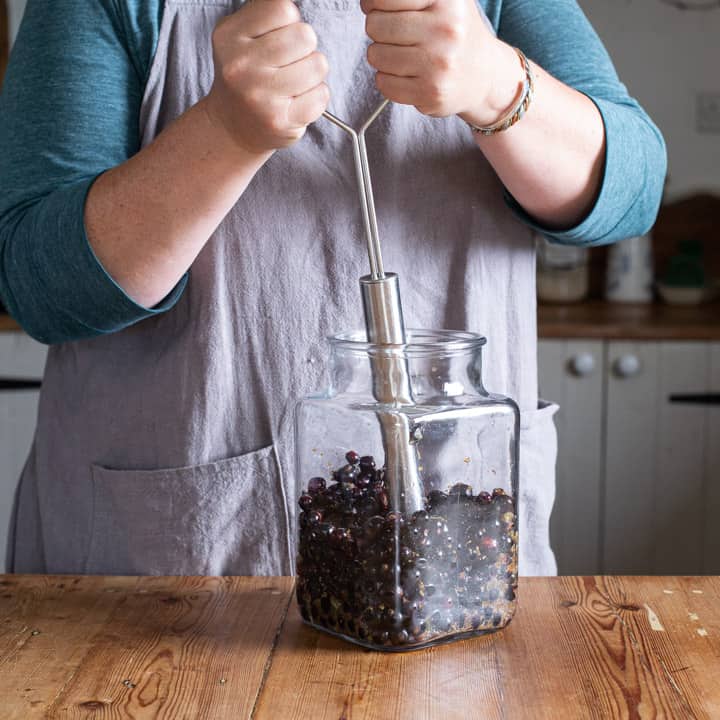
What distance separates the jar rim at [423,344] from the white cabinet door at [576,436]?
→ 147cm

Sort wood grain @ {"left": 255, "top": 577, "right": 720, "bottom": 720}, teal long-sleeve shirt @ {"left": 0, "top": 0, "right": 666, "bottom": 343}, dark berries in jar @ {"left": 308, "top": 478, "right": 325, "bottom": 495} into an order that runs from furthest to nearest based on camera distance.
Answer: teal long-sleeve shirt @ {"left": 0, "top": 0, "right": 666, "bottom": 343} < dark berries in jar @ {"left": 308, "top": 478, "right": 325, "bottom": 495} < wood grain @ {"left": 255, "top": 577, "right": 720, "bottom": 720}

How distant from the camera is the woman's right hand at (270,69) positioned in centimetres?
71

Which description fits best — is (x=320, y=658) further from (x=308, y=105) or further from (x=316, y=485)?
(x=308, y=105)

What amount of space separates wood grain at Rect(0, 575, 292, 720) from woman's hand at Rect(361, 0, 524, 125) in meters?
0.39

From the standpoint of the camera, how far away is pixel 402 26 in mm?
707

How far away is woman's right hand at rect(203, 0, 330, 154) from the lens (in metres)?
→ 0.71

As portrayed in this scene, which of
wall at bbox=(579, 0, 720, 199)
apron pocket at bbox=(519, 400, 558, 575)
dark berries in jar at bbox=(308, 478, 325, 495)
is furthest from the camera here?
wall at bbox=(579, 0, 720, 199)

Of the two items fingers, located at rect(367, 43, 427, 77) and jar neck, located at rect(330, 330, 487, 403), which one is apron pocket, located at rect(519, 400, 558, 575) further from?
fingers, located at rect(367, 43, 427, 77)

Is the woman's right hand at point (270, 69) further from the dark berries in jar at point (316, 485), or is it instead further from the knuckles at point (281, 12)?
the dark berries in jar at point (316, 485)

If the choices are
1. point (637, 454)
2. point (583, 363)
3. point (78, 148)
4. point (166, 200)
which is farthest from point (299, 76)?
point (637, 454)

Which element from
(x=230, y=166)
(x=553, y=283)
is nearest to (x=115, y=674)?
(x=230, y=166)

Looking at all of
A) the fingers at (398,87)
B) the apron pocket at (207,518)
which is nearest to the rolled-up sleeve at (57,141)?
the apron pocket at (207,518)

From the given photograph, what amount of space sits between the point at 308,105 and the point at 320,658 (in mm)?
370

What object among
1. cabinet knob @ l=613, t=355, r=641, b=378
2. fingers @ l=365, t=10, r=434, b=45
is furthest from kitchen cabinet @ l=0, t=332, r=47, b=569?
fingers @ l=365, t=10, r=434, b=45
